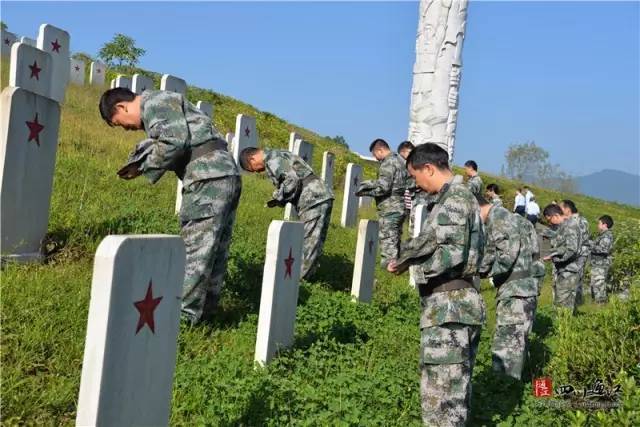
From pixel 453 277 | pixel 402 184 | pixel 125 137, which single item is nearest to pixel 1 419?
pixel 453 277

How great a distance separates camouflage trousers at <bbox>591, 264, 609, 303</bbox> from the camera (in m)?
12.3

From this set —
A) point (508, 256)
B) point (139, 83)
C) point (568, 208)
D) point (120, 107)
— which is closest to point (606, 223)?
point (568, 208)

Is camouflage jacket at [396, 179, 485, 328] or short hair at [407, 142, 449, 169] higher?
short hair at [407, 142, 449, 169]

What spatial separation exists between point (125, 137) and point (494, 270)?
8105 millimetres

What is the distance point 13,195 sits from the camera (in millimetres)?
4965

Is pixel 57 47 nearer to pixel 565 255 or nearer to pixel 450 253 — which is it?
pixel 565 255

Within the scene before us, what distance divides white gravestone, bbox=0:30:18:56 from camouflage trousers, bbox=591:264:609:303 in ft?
50.0

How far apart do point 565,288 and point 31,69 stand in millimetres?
8469

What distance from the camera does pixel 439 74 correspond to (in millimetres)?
16672

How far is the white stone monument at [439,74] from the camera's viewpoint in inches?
655

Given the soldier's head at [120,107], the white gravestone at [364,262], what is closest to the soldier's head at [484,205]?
the white gravestone at [364,262]

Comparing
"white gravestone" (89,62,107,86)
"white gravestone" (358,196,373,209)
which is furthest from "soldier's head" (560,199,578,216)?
"white gravestone" (89,62,107,86)

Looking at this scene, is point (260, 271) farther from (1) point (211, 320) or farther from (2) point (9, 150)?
(2) point (9, 150)

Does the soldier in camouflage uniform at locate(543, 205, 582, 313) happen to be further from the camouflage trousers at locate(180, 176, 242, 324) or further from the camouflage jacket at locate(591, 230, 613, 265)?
the camouflage trousers at locate(180, 176, 242, 324)
